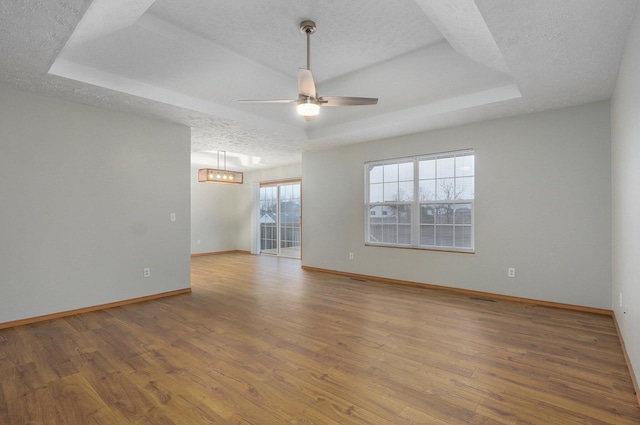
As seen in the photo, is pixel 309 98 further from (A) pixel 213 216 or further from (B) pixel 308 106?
(A) pixel 213 216

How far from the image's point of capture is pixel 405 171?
541 cm

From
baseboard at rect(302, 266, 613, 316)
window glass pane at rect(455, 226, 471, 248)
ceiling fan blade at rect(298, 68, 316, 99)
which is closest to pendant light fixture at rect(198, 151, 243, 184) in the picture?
baseboard at rect(302, 266, 613, 316)

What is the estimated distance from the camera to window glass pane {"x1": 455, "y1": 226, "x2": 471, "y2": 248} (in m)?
4.71

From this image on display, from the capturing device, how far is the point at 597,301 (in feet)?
12.2

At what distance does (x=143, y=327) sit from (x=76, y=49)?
2828 millimetres

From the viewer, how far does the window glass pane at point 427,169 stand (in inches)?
200

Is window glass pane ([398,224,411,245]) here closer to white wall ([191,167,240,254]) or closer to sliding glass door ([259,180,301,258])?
sliding glass door ([259,180,301,258])

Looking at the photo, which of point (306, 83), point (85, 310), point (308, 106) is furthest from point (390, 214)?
point (85, 310)

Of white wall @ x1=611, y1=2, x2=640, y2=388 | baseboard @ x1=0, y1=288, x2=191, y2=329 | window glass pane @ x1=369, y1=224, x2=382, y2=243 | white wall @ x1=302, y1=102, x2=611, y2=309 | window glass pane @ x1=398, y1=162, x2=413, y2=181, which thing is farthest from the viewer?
window glass pane @ x1=369, y1=224, x2=382, y2=243

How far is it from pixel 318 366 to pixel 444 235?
332cm

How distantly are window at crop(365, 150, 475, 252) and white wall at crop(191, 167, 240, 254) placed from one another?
5.30m

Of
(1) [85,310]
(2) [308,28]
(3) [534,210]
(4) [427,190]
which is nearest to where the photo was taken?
(2) [308,28]

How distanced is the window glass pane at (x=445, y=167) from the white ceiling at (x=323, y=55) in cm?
56

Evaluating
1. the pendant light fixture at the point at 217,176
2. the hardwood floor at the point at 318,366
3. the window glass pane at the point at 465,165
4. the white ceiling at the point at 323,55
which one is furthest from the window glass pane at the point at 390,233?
the pendant light fixture at the point at 217,176
